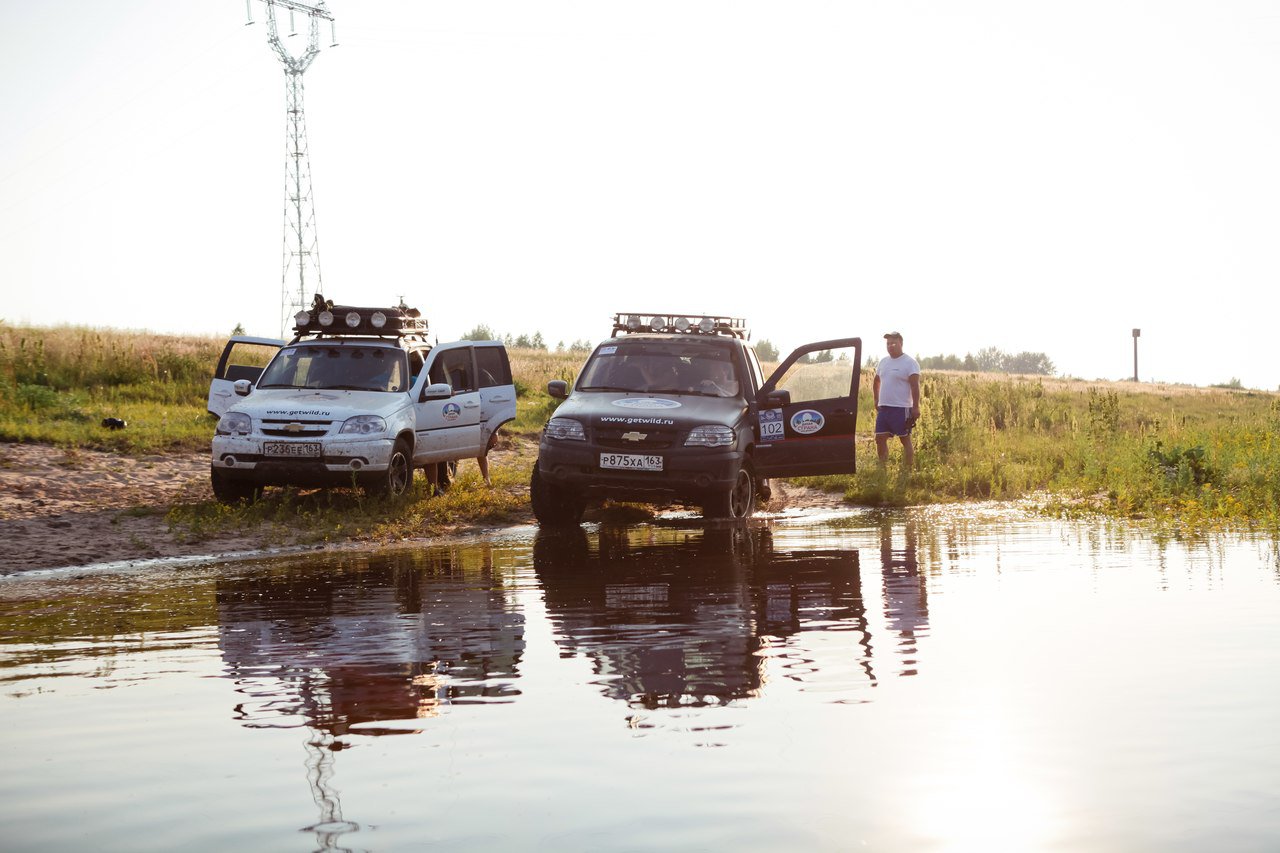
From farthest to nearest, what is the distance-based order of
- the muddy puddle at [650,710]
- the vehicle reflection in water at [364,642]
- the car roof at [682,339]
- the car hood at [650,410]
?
the car roof at [682,339]
the car hood at [650,410]
the vehicle reflection in water at [364,642]
the muddy puddle at [650,710]

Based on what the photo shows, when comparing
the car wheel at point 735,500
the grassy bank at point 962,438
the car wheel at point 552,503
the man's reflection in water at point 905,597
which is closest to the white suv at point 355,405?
the grassy bank at point 962,438

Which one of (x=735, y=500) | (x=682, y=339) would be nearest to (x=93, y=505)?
(x=682, y=339)

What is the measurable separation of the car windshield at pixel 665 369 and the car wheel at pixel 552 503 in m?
1.15

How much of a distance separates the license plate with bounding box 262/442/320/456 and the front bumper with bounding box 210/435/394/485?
4 centimetres

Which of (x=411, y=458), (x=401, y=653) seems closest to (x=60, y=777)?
(x=401, y=653)

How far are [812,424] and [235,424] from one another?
6004mm

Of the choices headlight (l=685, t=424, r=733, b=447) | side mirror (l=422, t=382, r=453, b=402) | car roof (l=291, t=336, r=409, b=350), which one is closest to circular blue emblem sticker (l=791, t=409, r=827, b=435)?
headlight (l=685, t=424, r=733, b=447)

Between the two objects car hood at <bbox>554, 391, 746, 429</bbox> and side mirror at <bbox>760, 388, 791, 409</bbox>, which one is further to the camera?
side mirror at <bbox>760, 388, 791, 409</bbox>

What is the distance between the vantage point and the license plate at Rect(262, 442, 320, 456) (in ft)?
48.7

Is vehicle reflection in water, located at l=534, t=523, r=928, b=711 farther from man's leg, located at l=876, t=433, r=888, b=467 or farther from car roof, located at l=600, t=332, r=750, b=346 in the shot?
man's leg, located at l=876, t=433, r=888, b=467

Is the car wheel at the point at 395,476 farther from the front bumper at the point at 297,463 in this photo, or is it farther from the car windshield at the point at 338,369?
the car windshield at the point at 338,369

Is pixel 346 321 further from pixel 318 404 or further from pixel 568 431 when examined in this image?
pixel 568 431

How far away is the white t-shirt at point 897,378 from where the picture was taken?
18141mm

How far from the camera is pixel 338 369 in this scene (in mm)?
16156
